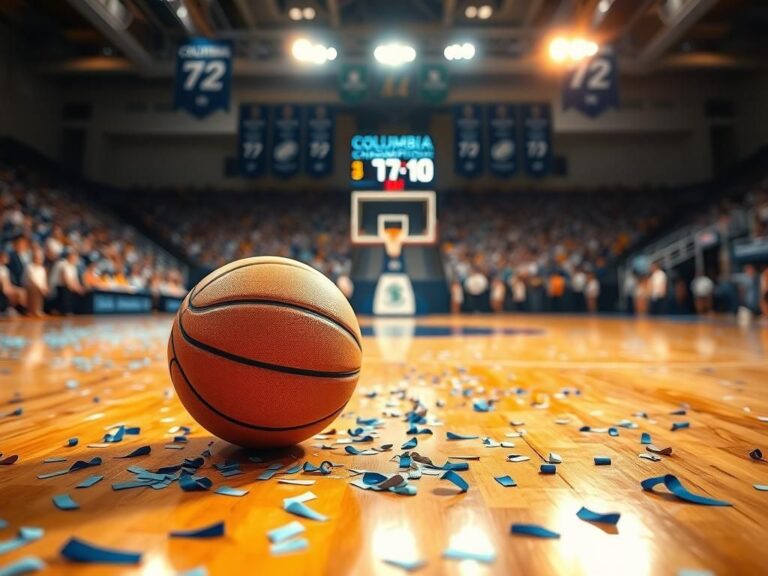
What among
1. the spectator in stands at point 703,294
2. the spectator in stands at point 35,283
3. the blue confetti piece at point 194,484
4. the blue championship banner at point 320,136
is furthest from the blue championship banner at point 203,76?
the spectator in stands at point 703,294

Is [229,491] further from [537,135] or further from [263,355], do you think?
[537,135]

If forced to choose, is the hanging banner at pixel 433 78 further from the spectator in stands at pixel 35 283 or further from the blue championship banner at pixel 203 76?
the spectator in stands at pixel 35 283

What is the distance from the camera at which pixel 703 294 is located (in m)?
10.1

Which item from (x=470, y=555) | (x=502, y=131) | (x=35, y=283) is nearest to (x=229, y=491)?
(x=470, y=555)

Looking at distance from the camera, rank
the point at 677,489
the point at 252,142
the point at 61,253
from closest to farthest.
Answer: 1. the point at 677,489
2. the point at 61,253
3. the point at 252,142

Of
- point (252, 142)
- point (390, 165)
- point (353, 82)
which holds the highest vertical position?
point (353, 82)

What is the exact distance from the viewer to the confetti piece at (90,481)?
2.78ft

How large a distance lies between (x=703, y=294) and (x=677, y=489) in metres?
10.9

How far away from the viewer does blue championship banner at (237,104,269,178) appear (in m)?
11.8

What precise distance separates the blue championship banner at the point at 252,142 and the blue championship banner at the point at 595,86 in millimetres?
6560

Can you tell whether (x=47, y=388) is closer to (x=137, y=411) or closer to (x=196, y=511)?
(x=137, y=411)

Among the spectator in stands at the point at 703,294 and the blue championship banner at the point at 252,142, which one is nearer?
the spectator in stands at the point at 703,294

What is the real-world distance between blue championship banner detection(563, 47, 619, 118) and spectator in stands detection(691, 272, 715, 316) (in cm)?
381

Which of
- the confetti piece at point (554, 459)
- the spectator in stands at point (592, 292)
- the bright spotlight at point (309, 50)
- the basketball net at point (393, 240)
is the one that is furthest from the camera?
the spectator in stands at point (592, 292)
